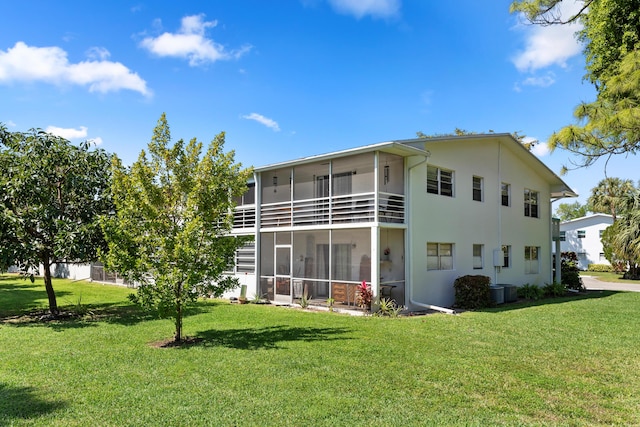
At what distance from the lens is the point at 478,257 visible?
17.3 metres

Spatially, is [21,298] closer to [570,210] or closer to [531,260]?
[531,260]

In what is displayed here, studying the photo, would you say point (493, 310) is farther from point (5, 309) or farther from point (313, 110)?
point (5, 309)

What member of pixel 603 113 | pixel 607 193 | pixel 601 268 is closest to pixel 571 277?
pixel 603 113

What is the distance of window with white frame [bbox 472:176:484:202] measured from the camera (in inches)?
690

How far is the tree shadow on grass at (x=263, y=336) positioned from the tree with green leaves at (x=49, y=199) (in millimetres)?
4861

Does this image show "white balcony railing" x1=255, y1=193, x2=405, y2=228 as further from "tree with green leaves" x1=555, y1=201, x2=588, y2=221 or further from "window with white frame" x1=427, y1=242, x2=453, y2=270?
"tree with green leaves" x1=555, y1=201, x2=588, y2=221

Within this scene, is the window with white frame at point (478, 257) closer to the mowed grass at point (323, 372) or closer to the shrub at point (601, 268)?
the mowed grass at point (323, 372)

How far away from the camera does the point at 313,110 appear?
63.8ft

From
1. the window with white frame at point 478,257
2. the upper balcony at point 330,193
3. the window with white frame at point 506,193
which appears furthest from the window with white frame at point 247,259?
the window with white frame at point 506,193

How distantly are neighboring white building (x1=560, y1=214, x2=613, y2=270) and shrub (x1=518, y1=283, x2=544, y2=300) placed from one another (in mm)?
29445

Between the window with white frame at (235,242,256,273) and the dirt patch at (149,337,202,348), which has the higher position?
the window with white frame at (235,242,256,273)

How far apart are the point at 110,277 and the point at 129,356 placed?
19235mm

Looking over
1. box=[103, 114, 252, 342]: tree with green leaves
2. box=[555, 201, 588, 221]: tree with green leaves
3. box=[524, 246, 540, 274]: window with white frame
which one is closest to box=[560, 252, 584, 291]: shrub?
box=[524, 246, 540, 274]: window with white frame

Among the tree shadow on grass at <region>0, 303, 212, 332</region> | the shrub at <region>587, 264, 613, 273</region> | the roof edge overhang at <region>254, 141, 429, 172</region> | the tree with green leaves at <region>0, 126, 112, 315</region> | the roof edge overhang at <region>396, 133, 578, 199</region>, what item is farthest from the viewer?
the shrub at <region>587, 264, 613, 273</region>
